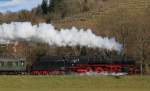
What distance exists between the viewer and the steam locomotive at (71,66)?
66.7 m

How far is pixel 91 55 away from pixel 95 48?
1.19 metres

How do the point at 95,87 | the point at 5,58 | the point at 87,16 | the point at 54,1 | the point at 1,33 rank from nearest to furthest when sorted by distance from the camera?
the point at 95,87
the point at 1,33
the point at 5,58
the point at 87,16
the point at 54,1

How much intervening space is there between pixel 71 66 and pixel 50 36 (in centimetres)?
537

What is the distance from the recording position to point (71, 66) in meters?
67.4

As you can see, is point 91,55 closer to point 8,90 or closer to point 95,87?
point 95,87

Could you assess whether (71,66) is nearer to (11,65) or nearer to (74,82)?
(11,65)

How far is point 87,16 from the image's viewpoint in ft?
497

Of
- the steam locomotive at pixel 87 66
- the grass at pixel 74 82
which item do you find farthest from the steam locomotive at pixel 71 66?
the grass at pixel 74 82

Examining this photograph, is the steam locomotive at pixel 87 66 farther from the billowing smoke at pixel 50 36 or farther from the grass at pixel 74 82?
the grass at pixel 74 82

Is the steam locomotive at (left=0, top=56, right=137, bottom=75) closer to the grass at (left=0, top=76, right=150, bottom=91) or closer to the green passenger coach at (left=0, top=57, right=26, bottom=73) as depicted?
the green passenger coach at (left=0, top=57, right=26, bottom=73)

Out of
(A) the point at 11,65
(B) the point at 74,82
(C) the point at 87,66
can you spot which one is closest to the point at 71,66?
(C) the point at 87,66

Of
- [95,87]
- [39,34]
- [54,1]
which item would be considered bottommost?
[95,87]

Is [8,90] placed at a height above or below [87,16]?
below

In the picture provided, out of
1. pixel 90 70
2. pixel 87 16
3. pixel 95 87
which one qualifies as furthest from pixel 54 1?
pixel 95 87
